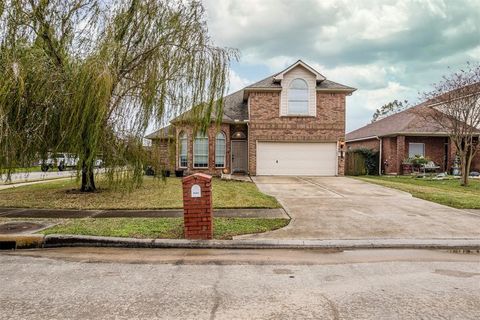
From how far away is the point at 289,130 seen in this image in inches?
750

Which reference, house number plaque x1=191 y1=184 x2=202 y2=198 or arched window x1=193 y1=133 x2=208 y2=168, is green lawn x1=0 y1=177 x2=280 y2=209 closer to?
house number plaque x1=191 y1=184 x2=202 y2=198

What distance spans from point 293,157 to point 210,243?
14.0 metres

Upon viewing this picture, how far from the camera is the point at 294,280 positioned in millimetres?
4156

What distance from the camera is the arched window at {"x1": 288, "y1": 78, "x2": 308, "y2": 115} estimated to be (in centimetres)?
1895

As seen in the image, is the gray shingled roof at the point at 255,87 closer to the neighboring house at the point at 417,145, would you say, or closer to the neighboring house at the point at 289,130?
the neighboring house at the point at 289,130

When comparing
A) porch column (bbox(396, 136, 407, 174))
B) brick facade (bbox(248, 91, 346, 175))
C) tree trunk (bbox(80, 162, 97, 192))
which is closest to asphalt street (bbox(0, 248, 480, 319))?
tree trunk (bbox(80, 162, 97, 192))

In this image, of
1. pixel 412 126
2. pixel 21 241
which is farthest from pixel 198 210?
pixel 412 126

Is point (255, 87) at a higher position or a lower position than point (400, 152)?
higher

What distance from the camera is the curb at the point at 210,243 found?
5.76 m

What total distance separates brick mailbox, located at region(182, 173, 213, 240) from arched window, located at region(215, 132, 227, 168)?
1359 centimetres

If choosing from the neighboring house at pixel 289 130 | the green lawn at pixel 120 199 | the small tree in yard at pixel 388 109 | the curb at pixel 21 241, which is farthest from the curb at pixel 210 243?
the small tree in yard at pixel 388 109

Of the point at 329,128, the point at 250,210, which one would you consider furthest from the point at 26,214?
the point at 329,128

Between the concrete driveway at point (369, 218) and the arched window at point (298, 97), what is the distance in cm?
786

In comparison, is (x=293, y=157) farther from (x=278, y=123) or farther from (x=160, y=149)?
(x=160, y=149)
